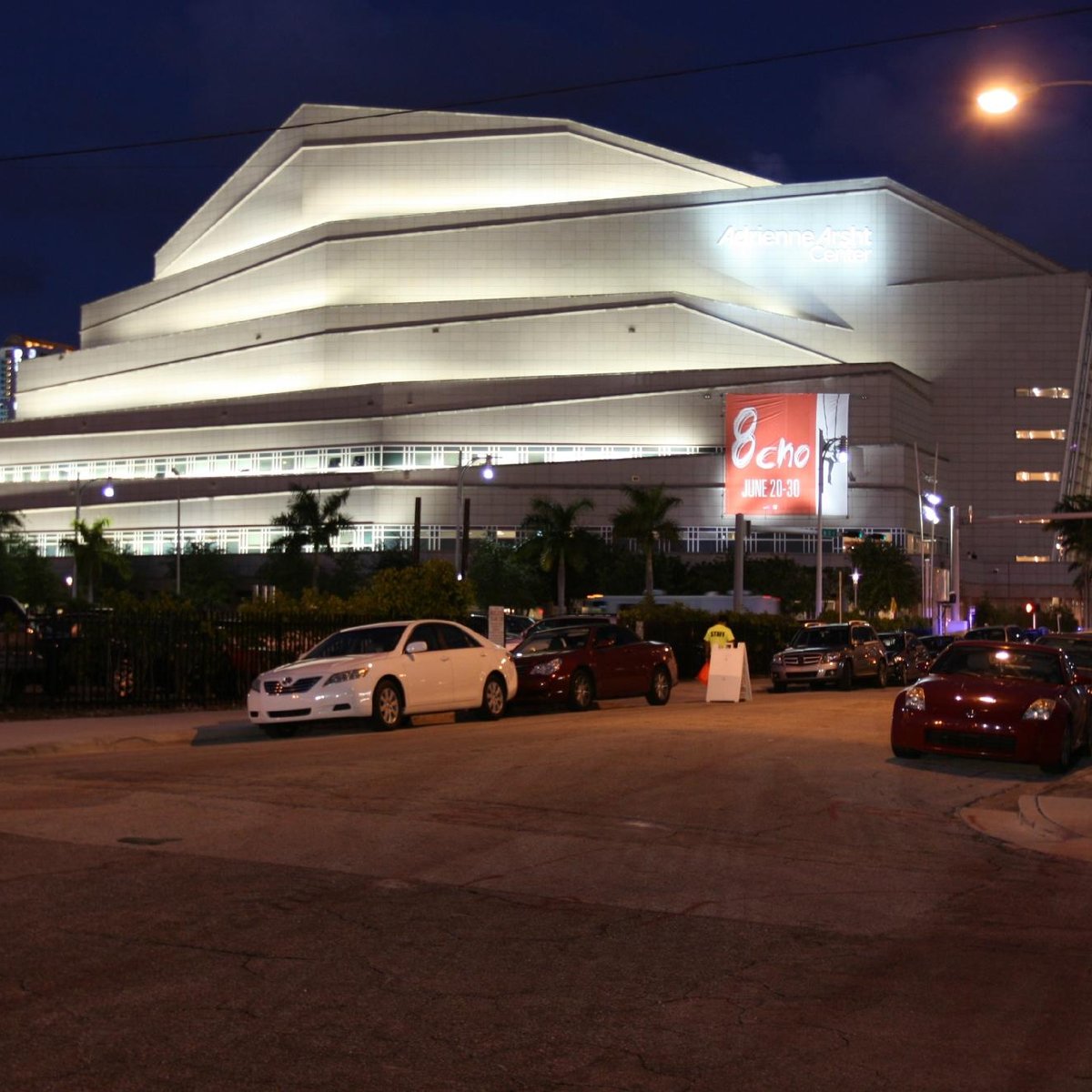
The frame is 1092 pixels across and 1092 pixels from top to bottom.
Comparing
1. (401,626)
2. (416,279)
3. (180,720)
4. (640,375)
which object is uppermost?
(416,279)

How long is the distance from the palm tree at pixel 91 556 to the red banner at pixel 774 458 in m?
51.0

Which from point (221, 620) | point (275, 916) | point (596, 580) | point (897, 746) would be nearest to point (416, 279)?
point (596, 580)

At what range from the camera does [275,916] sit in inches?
339

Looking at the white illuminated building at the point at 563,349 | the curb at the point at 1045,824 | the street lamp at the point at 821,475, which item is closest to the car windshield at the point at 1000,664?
the curb at the point at 1045,824

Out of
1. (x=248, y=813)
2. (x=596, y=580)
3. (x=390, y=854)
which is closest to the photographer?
(x=390, y=854)

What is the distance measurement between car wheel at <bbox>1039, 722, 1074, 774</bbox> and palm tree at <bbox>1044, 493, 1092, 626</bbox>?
77.8 meters

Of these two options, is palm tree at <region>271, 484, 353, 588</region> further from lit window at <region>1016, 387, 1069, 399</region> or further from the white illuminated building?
lit window at <region>1016, 387, 1069, 399</region>

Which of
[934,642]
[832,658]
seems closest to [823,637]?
[832,658]

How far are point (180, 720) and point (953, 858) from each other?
14.6 m

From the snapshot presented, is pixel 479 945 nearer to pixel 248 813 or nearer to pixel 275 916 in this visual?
pixel 275 916

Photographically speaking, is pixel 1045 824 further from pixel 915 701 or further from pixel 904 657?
pixel 904 657

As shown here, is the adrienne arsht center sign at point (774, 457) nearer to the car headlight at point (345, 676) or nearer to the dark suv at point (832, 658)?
the dark suv at point (832, 658)

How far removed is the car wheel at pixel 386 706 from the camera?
21.5 metres

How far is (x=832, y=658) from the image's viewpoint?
122 feet
